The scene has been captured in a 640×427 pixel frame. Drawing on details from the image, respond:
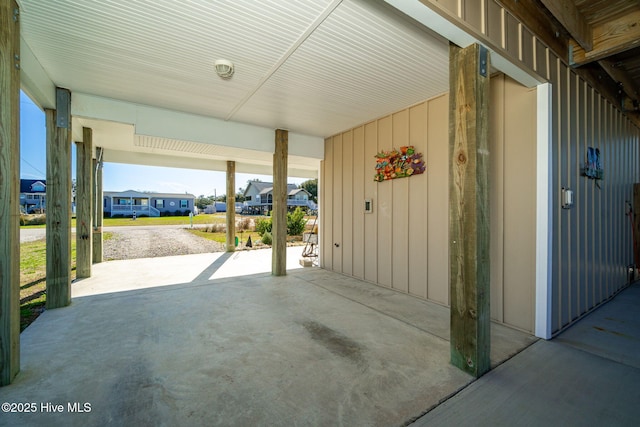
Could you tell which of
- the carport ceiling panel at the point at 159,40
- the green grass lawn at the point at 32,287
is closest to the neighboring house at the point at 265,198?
the green grass lawn at the point at 32,287

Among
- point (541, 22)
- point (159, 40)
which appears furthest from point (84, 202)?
point (541, 22)

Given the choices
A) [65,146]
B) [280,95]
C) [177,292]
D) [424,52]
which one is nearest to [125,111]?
[65,146]

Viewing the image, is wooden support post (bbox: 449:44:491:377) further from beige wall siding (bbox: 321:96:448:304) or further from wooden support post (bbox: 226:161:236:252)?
wooden support post (bbox: 226:161:236:252)

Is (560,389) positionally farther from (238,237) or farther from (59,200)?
(238,237)

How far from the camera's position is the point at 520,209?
2.93 meters

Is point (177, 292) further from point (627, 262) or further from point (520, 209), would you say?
point (627, 262)

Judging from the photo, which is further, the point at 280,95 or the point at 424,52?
the point at 280,95

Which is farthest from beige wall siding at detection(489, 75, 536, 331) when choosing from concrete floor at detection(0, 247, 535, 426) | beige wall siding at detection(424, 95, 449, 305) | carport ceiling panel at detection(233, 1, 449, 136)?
carport ceiling panel at detection(233, 1, 449, 136)

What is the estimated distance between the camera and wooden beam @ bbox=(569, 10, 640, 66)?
2600 millimetres

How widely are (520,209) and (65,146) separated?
5656mm

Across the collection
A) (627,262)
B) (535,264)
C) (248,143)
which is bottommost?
(627,262)

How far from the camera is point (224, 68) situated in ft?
10.0

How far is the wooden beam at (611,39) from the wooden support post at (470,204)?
1.88 metres

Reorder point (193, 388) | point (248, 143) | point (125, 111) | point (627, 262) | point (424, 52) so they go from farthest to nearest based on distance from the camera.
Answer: point (248, 143) < point (627, 262) < point (125, 111) < point (424, 52) < point (193, 388)
